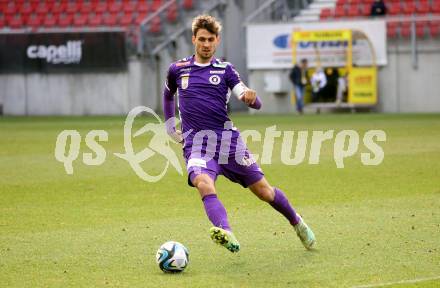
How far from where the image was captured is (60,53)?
36.8 meters

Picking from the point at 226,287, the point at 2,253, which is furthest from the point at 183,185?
the point at 226,287

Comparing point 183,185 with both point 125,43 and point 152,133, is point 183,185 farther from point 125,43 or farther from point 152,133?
point 125,43

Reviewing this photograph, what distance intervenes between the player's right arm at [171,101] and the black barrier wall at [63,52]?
26975 millimetres

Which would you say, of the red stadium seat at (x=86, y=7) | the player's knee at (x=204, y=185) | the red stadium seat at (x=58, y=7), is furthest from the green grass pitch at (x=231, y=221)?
the red stadium seat at (x=58, y=7)

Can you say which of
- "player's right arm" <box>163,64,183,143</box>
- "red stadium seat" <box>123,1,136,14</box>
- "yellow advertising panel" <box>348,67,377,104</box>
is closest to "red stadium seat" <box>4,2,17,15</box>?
"red stadium seat" <box>123,1,136,14</box>

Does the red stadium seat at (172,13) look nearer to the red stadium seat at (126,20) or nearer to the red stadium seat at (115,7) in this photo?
the red stadium seat at (126,20)

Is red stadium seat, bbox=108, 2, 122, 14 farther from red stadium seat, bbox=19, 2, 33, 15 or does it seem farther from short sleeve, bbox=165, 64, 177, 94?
short sleeve, bbox=165, 64, 177, 94

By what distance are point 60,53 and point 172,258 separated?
2918cm

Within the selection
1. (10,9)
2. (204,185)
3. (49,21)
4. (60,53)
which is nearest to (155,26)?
(60,53)

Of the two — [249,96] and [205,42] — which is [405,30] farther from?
[249,96]

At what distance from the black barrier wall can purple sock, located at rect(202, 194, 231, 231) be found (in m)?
28.1

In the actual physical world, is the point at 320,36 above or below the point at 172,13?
below

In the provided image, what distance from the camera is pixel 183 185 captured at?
15398 millimetres

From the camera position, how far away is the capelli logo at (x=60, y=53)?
36656 millimetres
